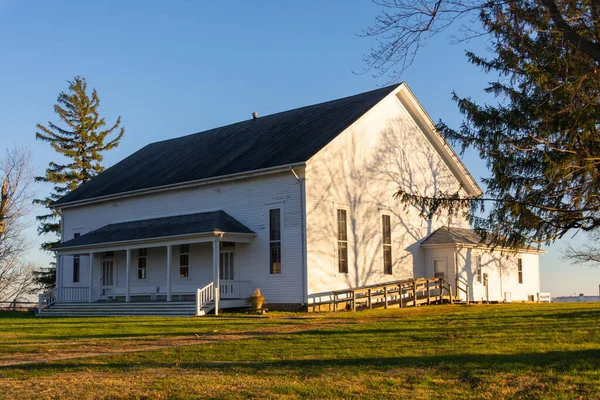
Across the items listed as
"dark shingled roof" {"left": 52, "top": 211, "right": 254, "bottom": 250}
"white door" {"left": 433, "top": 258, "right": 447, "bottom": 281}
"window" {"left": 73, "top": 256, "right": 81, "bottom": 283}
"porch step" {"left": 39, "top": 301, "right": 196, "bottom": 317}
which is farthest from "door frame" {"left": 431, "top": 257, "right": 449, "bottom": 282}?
"window" {"left": 73, "top": 256, "right": 81, "bottom": 283}

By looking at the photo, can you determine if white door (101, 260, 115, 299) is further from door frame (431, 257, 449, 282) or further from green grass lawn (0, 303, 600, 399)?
door frame (431, 257, 449, 282)

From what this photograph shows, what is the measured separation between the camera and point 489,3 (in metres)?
10.5

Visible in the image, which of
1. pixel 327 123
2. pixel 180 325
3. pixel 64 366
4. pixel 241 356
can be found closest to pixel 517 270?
pixel 327 123

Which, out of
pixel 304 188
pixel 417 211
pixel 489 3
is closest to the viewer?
pixel 489 3

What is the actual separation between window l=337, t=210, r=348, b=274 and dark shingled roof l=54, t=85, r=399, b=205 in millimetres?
3131

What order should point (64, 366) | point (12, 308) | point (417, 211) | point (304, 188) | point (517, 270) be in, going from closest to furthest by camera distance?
1. point (64, 366)
2. point (304, 188)
3. point (417, 211)
4. point (517, 270)
5. point (12, 308)

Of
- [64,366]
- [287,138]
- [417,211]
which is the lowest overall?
[64,366]

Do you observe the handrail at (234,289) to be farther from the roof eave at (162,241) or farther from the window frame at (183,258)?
the window frame at (183,258)

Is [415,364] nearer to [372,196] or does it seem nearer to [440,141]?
[372,196]

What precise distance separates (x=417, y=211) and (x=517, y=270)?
22.5ft

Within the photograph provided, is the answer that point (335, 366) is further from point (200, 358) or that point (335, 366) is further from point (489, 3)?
point (489, 3)

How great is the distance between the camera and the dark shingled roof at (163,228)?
2606 centimetres

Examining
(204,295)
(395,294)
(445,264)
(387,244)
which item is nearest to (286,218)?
(204,295)

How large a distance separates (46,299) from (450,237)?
773 inches
